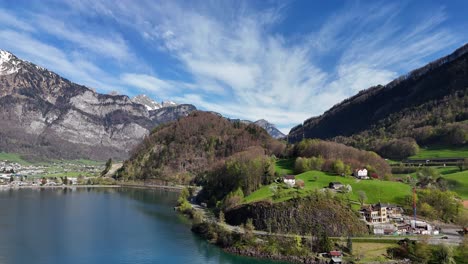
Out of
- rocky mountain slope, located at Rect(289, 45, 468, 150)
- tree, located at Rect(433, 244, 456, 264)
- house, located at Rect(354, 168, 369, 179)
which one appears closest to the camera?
tree, located at Rect(433, 244, 456, 264)

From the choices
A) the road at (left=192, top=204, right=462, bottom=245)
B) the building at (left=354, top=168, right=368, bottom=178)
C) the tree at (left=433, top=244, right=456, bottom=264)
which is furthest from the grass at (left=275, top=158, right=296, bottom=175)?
the tree at (left=433, top=244, right=456, bottom=264)

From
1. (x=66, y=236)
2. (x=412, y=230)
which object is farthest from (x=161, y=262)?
(x=412, y=230)

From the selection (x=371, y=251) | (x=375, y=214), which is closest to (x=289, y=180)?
(x=375, y=214)

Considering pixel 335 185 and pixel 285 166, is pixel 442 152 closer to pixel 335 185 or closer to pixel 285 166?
pixel 285 166

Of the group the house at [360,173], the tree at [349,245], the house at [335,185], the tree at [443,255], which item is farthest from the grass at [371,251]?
the house at [360,173]

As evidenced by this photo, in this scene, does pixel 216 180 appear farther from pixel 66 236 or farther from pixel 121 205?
pixel 66 236

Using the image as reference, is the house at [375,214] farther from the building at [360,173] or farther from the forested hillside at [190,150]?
the forested hillside at [190,150]

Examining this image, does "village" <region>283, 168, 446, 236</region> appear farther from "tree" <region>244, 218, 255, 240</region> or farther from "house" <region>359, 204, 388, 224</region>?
"tree" <region>244, 218, 255, 240</region>
